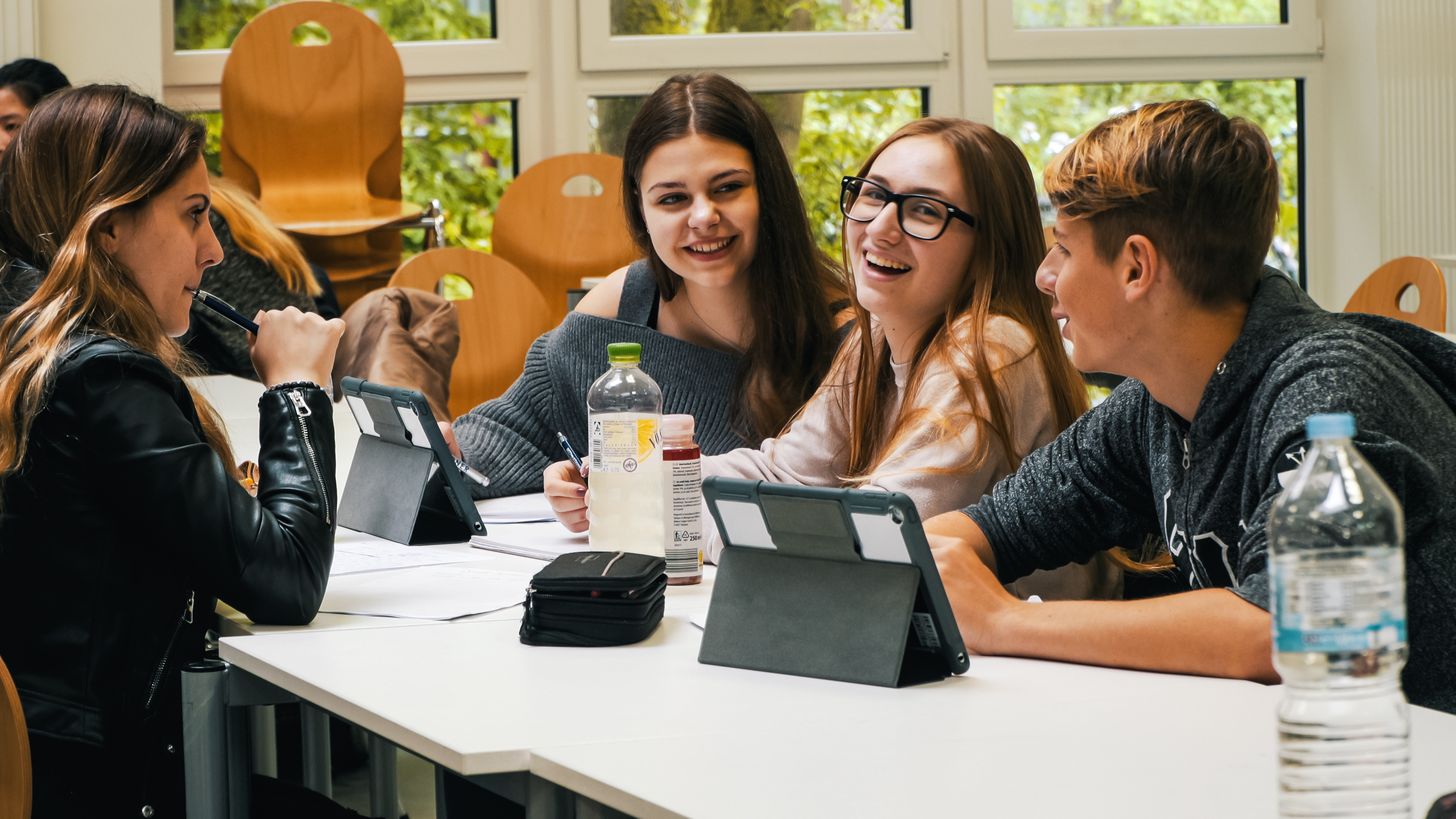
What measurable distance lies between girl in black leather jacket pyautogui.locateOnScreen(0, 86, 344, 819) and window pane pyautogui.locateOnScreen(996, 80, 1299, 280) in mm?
3728

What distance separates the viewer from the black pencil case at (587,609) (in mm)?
1281

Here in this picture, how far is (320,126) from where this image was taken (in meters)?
4.00

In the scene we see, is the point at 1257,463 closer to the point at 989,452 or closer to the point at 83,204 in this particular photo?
the point at 989,452

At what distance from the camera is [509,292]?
11.4ft

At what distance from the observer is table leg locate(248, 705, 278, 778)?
6.84 ft

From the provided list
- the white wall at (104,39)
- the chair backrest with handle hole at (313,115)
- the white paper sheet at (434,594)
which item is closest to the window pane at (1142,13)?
the chair backrest with handle hole at (313,115)

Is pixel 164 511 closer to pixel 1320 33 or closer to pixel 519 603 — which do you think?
pixel 519 603

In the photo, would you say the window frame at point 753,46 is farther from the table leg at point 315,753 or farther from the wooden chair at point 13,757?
the wooden chair at point 13,757

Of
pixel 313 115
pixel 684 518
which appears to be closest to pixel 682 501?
pixel 684 518

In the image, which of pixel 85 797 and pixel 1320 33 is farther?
pixel 1320 33

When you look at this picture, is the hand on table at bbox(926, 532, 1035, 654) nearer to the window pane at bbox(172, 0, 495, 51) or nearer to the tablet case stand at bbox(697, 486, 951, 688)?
the tablet case stand at bbox(697, 486, 951, 688)

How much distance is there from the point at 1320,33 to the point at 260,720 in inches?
169

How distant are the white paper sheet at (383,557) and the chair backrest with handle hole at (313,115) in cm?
222

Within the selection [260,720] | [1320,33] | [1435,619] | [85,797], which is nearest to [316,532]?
[85,797]
